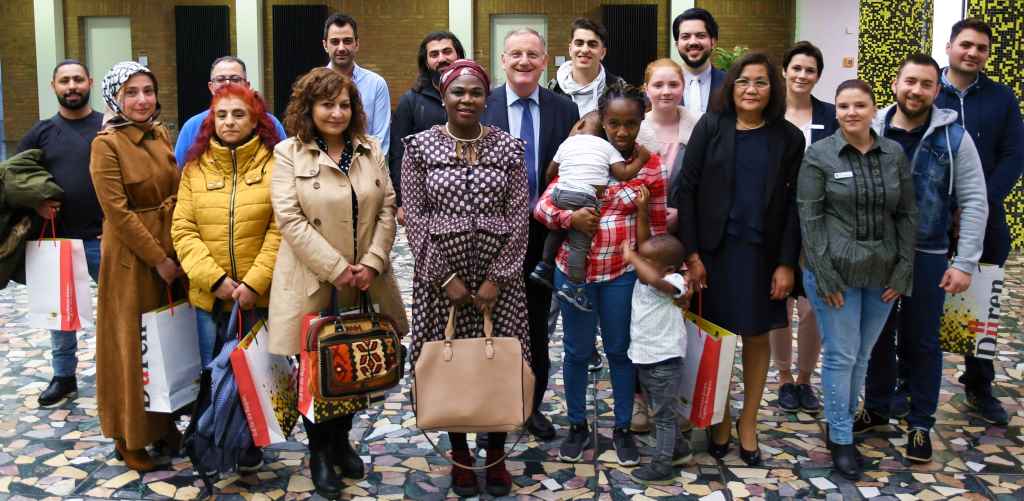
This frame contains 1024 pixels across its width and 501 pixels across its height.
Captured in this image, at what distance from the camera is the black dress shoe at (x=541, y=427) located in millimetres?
4412

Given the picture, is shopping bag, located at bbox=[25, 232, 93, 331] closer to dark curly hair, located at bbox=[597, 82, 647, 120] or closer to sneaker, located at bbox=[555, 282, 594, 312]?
sneaker, located at bbox=[555, 282, 594, 312]

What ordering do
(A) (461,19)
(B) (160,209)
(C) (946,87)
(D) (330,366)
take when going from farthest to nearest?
(A) (461,19) < (C) (946,87) < (B) (160,209) < (D) (330,366)

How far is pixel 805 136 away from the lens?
174 inches

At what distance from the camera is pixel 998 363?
5637mm

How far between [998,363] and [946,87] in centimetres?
200

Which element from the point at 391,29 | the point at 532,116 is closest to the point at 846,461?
the point at 532,116

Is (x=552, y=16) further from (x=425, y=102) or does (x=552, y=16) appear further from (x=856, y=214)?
(x=856, y=214)

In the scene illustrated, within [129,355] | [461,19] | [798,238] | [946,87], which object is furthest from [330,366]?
[461,19]

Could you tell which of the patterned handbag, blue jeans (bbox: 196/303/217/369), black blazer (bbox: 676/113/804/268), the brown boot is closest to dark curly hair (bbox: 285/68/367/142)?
the patterned handbag

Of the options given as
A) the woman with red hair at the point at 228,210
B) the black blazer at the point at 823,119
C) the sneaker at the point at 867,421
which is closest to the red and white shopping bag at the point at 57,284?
the woman with red hair at the point at 228,210

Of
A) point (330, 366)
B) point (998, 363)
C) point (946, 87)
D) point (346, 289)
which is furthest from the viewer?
point (998, 363)

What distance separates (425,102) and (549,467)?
2.04m

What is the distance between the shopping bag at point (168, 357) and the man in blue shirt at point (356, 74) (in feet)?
6.71

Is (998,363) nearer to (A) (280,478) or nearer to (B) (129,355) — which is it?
(A) (280,478)
